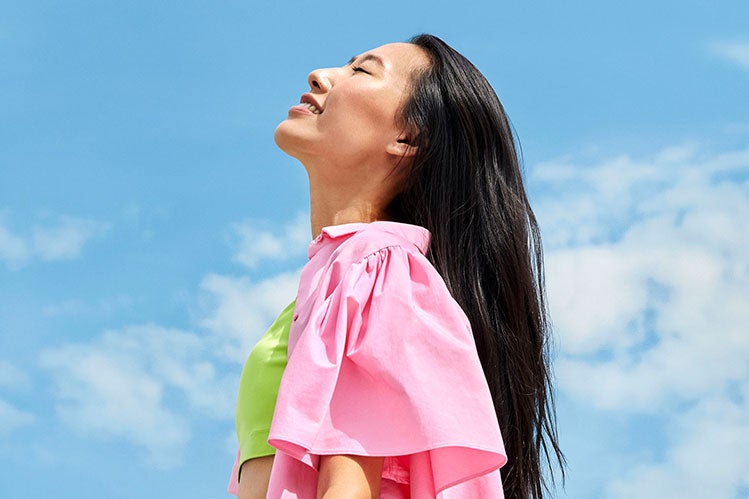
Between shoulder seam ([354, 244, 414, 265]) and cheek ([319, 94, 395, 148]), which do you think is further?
cheek ([319, 94, 395, 148])

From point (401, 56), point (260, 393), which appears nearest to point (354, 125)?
point (401, 56)

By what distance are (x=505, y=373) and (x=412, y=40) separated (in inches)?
40.0

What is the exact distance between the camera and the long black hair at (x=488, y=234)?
9.07ft

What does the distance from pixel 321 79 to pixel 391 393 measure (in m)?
1.03

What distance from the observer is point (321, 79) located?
9.71 feet

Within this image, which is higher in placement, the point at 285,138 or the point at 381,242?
the point at 285,138

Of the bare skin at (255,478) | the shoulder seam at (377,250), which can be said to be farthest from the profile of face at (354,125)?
the bare skin at (255,478)

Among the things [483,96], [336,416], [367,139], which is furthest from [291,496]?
[483,96]

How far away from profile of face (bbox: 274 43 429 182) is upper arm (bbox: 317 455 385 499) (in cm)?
89

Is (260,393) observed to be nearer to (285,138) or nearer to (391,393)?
(391,393)

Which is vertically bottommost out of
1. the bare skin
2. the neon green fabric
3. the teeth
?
the bare skin

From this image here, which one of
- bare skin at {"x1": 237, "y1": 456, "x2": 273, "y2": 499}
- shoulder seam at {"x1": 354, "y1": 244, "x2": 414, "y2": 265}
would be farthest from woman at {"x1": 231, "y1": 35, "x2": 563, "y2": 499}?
bare skin at {"x1": 237, "y1": 456, "x2": 273, "y2": 499}

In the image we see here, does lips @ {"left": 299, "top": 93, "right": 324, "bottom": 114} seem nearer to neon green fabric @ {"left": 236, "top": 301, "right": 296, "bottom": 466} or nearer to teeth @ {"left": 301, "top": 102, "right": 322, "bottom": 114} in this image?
teeth @ {"left": 301, "top": 102, "right": 322, "bottom": 114}

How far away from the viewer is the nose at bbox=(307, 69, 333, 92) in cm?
296
